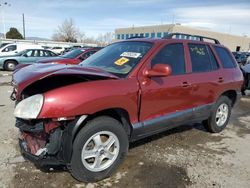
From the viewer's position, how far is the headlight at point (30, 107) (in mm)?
3016

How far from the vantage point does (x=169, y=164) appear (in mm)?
4160

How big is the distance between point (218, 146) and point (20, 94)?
137 inches

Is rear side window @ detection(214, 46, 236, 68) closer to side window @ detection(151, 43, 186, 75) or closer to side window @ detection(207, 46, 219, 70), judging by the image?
side window @ detection(207, 46, 219, 70)

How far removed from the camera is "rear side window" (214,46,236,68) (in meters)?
5.58

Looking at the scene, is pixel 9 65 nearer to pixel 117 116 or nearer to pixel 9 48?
pixel 9 48

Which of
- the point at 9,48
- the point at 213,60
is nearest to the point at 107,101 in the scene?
the point at 213,60

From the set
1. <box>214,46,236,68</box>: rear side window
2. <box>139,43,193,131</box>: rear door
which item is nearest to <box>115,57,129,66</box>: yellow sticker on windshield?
<box>139,43,193,131</box>: rear door

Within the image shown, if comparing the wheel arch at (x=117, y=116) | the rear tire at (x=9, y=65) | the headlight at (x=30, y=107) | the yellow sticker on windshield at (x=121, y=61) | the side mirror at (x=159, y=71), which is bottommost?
the rear tire at (x=9, y=65)

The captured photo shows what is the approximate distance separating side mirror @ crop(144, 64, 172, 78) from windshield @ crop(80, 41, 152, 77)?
0.24 m

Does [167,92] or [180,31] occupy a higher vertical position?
[180,31]

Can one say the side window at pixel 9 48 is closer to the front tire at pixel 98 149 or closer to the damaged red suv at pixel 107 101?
the damaged red suv at pixel 107 101

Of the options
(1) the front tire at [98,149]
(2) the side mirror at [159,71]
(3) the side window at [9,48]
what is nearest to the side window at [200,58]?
(2) the side mirror at [159,71]

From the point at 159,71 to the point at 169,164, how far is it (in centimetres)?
140

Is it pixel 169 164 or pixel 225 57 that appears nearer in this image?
pixel 169 164
